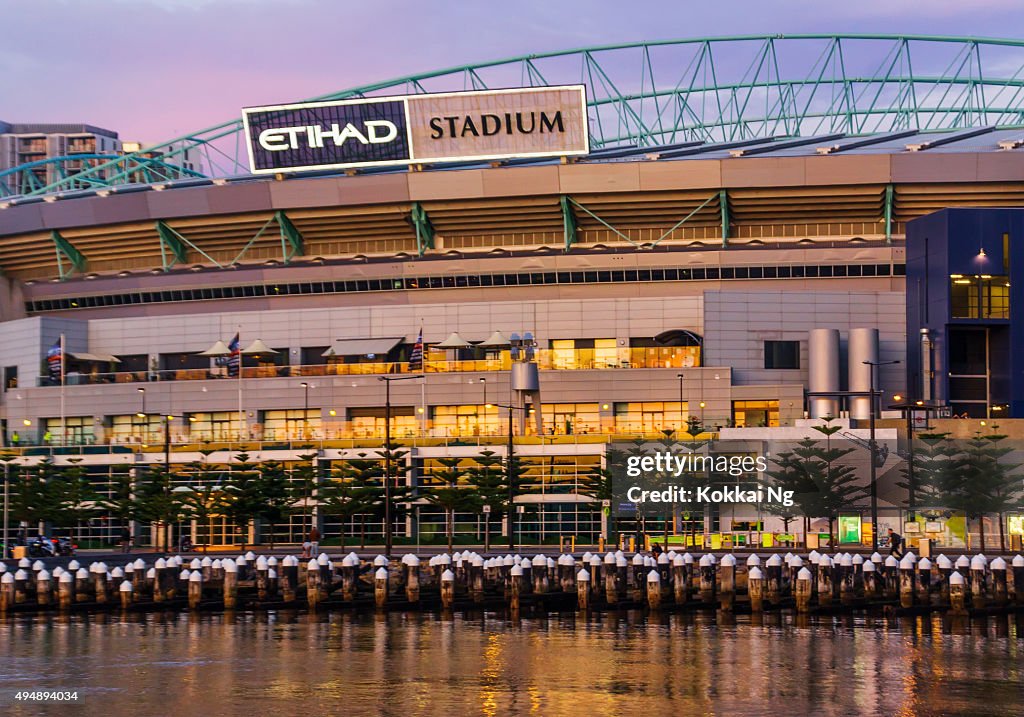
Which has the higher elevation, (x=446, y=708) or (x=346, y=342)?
(x=346, y=342)

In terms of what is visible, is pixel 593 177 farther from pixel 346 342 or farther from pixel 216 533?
pixel 216 533

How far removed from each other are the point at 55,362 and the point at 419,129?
135 ft

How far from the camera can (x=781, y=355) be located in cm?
14438

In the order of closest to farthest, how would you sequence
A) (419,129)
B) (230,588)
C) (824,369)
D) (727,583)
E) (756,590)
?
(756,590)
(727,583)
(230,588)
(824,369)
(419,129)

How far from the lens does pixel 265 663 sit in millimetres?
69188

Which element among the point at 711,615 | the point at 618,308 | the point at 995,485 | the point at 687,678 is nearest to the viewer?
the point at 687,678

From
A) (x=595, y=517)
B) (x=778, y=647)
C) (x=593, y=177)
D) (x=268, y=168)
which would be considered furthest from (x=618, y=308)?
(x=778, y=647)

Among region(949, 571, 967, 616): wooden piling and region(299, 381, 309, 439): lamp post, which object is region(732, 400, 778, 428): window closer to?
region(299, 381, 309, 439): lamp post

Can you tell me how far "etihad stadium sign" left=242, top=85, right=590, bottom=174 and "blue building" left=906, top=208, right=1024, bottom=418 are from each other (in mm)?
34349

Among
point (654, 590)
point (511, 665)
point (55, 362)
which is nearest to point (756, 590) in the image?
point (654, 590)

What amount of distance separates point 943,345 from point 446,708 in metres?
88.6

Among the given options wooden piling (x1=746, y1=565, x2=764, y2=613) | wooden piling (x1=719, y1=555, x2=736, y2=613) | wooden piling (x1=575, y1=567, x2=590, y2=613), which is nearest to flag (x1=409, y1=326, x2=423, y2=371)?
wooden piling (x1=575, y1=567, x2=590, y2=613)

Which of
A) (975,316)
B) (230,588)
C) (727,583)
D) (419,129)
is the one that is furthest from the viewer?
(419,129)

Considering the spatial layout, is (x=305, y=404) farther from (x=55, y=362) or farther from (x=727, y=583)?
(x=727, y=583)
